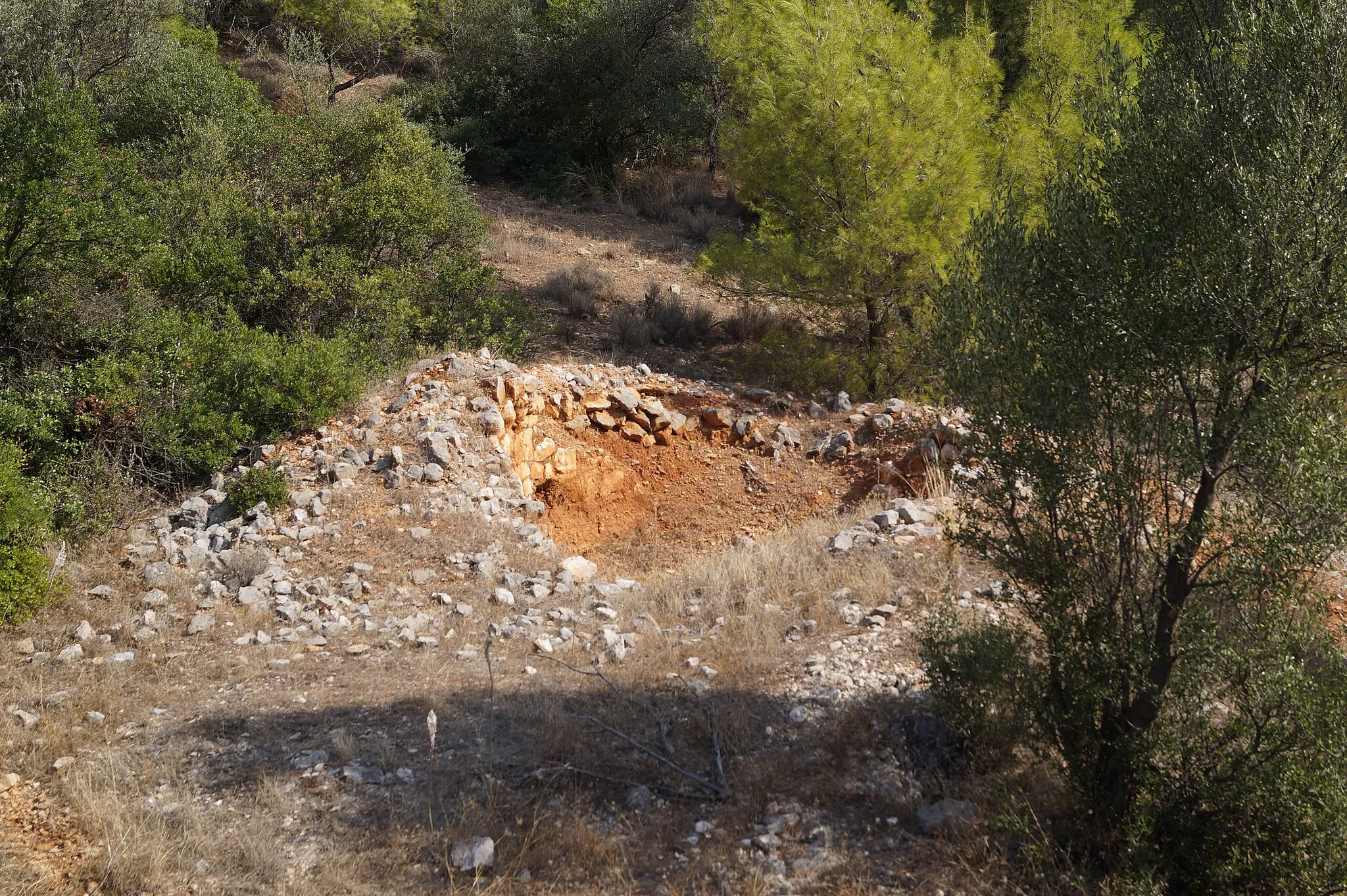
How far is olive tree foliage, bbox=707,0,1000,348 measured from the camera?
34.1 feet

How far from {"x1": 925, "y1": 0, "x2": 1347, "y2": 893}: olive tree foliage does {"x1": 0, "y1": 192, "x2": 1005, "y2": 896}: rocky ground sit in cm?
58

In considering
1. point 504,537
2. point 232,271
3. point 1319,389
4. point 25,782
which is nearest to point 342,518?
point 504,537

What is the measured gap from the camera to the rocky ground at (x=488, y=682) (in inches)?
166

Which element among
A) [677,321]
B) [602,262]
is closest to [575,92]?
[602,262]

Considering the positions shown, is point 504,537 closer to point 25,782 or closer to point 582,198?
point 25,782

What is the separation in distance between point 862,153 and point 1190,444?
7.59 m

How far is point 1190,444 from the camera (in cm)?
367

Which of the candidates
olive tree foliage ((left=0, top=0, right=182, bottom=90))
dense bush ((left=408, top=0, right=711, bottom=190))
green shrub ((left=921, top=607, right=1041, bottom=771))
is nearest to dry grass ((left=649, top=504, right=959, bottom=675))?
green shrub ((left=921, top=607, right=1041, bottom=771))

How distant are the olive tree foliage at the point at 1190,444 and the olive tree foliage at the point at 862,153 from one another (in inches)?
231

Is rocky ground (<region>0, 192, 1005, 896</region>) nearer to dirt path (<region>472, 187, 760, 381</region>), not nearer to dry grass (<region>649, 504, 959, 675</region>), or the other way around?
dry grass (<region>649, 504, 959, 675</region>)

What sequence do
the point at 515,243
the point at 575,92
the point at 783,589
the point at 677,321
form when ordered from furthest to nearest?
1. the point at 575,92
2. the point at 515,243
3. the point at 677,321
4. the point at 783,589

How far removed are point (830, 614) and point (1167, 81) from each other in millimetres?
3725

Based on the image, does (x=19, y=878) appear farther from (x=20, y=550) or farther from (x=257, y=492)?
(x=257, y=492)

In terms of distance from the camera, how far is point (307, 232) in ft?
37.0
